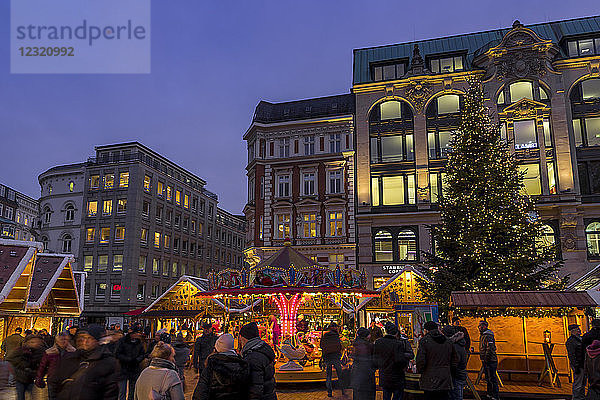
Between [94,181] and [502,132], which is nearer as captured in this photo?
[502,132]

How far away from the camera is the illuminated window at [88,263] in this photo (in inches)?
2016

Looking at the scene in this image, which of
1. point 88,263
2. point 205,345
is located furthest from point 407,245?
point 88,263

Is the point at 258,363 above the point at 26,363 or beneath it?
above

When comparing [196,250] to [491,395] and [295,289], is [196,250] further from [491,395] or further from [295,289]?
[491,395]

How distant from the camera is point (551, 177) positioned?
33.0 m

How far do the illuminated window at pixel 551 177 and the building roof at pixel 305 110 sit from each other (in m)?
15.3

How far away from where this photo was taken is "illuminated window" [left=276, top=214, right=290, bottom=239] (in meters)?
40.1

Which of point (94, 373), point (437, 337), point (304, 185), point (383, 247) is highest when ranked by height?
point (304, 185)

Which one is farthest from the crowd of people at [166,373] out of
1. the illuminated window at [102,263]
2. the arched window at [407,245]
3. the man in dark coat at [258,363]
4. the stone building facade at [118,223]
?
the illuminated window at [102,263]

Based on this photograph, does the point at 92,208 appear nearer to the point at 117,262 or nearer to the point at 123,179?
the point at 123,179

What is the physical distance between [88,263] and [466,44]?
→ 39772 millimetres

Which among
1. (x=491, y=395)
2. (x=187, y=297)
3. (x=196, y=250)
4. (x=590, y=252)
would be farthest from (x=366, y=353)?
(x=196, y=250)

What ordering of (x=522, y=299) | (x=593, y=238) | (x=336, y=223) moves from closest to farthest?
1. (x=522, y=299)
2. (x=593, y=238)
3. (x=336, y=223)

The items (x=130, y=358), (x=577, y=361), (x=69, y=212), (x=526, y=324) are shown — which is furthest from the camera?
(x=69, y=212)
